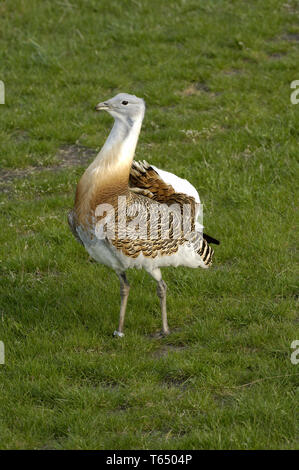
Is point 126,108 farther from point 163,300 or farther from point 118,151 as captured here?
point 163,300

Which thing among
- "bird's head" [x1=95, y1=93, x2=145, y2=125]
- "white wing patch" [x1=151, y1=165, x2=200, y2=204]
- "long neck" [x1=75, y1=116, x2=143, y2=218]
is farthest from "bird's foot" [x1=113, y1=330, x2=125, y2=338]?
"bird's head" [x1=95, y1=93, x2=145, y2=125]

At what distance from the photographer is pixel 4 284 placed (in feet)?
24.4

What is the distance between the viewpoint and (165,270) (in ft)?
25.0

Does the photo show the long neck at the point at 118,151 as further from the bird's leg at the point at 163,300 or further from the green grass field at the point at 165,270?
the green grass field at the point at 165,270

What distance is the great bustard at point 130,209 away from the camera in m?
6.04

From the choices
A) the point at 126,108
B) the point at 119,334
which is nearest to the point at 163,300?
the point at 119,334

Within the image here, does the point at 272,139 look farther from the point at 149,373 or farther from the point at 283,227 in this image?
the point at 149,373

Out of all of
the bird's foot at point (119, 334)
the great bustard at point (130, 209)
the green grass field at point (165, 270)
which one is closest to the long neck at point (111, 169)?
the great bustard at point (130, 209)

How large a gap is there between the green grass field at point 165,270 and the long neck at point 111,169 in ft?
4.06

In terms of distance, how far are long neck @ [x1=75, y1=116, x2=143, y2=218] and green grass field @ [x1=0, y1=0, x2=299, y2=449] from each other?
1.24m

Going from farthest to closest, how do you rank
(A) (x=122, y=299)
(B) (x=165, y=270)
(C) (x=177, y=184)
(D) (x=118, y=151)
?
(B) (x=165, y=270) < (A) (x=122, y=299) < (C) (x=177, y=184) < (D) (x=118, y=151)

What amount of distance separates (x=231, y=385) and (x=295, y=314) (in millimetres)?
1183

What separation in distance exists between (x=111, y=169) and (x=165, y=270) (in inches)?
72.7

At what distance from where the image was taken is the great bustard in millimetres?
6043
